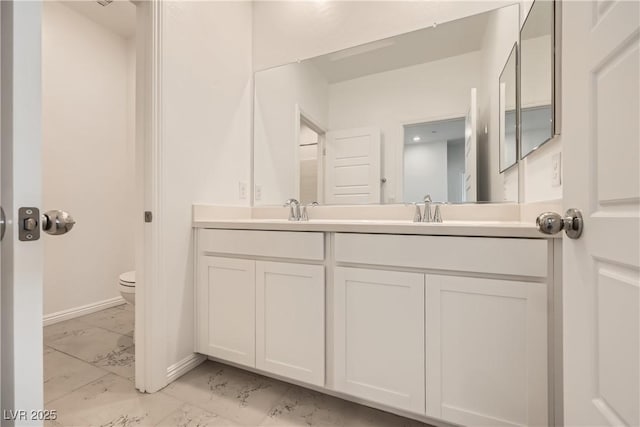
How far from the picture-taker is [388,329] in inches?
46.8

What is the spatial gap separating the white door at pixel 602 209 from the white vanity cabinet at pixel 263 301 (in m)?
0.87

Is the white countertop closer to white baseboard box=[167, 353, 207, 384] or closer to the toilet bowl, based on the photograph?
white baseboard box=[167, 353, 207, 384]

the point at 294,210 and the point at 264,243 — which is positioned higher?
the point at 294,210

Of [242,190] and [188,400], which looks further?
[242,190]

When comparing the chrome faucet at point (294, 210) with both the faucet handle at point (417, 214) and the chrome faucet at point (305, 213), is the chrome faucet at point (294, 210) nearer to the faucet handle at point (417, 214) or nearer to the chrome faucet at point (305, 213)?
the chrome faucet at point (305, 213)

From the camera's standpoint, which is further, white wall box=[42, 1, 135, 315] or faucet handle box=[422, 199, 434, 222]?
white wall box=[42, 1, 135, 315]

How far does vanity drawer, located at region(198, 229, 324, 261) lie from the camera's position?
4.42 ft

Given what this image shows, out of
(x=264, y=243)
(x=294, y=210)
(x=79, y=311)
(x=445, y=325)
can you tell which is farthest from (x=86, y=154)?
(x=445, y=325)

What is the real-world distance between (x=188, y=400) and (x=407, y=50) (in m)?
2.14

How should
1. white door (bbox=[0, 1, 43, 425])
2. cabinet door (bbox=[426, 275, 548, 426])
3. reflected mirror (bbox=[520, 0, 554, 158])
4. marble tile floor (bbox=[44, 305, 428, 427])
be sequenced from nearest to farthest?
white door (bbox=[0, 1, 43, 425]) < cabinet door (bbox=[426, 275, 548, 426]) < reflected mirror (bbox=[520, 0, 554, 158]) < marble tile floor (bbox=[44, 305, 428, 427])

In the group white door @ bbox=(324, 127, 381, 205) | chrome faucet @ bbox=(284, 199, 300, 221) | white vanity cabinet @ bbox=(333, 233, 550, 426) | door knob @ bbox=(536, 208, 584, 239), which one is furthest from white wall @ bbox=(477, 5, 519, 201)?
chrome faucet @ bbox=(284, 199, 300, 221)

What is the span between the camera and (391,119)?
1820mm

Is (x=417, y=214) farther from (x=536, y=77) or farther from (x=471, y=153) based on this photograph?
(x=536, y=77)

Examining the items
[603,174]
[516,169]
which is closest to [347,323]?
[603,174]
